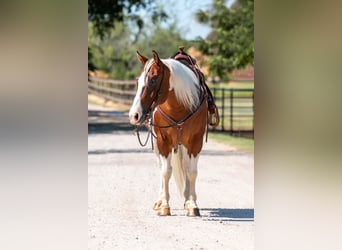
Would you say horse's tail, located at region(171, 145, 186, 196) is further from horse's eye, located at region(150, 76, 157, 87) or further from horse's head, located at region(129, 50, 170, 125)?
horse's eye, located at region(150, 76, 157, 87)

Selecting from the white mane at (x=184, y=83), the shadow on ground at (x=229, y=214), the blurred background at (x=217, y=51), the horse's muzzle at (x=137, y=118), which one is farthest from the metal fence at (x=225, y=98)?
the horse's muzzle at (x=137, y=118)

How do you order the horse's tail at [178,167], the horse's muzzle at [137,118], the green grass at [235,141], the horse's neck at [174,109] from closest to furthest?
the horse's muzzle at [137,118] → the horse's neck at [174,109] → the horse's tail at [178,167] → the green grass at [235,141]

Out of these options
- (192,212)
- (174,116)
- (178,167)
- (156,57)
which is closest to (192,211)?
(192,212)

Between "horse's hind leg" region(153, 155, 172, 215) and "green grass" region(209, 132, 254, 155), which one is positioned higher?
"horse's hind leg" region(153, 155, 172, 215)

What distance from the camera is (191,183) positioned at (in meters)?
5.64

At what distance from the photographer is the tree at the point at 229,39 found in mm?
15305

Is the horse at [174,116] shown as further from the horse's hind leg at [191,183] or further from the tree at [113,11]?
the tree at [113,11]

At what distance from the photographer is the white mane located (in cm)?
523

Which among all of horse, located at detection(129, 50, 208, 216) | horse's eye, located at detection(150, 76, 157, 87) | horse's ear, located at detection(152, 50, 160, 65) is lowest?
horse, located at detection(129, 50, 208, 216)

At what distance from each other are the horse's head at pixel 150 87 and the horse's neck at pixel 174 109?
0.19 meters

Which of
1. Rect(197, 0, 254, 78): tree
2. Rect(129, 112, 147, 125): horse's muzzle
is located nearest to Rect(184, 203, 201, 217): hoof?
Rect(129, 112, 147, 125): horse's muzzle

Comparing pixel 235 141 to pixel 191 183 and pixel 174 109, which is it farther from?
pixel 174 109
